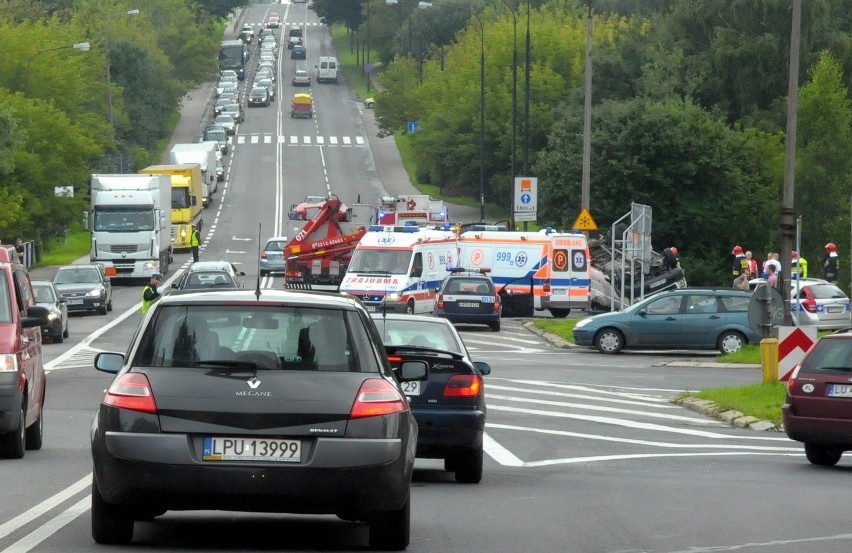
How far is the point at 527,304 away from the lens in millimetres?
47312

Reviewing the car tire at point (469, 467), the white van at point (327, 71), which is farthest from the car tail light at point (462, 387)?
the white van at point (327, 71)

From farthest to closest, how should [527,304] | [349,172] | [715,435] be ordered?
1. [349,172]
2. [527,304]
3. [715,435]

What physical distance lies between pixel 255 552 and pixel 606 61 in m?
70.7

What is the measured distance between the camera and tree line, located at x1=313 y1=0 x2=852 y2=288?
62219 millimetres

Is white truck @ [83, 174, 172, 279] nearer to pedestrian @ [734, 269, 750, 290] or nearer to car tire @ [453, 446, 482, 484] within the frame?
pedestrian @ [734, 269, 750, 290]

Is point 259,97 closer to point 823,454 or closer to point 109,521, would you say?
point 823,454

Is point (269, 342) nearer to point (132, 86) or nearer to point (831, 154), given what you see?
point (831, 154)

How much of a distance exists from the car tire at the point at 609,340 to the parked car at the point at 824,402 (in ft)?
60.8

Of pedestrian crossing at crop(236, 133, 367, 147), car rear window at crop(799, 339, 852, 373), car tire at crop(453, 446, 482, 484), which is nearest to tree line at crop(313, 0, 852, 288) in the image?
pedestrian crossing at crop(236, 133, 367, 147)

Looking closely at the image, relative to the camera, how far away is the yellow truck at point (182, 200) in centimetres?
6919

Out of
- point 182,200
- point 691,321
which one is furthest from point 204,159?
point 691,321

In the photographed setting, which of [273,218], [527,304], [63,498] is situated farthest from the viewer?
[273,218]

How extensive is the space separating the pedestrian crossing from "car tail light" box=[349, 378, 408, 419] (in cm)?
10550

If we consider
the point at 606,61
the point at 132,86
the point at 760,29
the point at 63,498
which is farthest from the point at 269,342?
the point at 132,86
